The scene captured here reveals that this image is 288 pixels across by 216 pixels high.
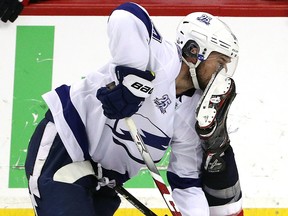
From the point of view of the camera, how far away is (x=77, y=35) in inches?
161

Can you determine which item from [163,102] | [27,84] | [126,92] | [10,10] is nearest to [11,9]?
[10,10]

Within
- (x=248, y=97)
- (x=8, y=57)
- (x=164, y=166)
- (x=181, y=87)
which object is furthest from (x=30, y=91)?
(x=181, y=87)

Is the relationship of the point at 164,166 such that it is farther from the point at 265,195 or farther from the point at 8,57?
the point at 8,57

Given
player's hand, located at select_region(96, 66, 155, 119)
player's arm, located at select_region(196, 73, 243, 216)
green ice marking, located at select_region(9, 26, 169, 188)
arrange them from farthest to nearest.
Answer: green ice marking, located at select_region(9, 26, 169, 188) → player's arm, located at select_region(196, 73, 243, 216) → player's hand, located at select_region(96, 66, 155, 119)

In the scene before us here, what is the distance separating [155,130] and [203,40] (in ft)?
1.03

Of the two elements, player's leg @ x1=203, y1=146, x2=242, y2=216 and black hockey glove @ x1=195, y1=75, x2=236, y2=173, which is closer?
black hockey glove @ x1=195, y1=75, x2=236, y2=173

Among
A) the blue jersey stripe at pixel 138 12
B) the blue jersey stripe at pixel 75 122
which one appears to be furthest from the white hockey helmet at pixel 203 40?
the blue jersey stripe at pixel 75 122

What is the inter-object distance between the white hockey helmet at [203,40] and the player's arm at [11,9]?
1.23 metres

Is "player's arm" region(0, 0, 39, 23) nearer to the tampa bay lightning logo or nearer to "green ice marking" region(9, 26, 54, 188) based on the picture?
"green ice marking" region(9, 26, 54, 188)

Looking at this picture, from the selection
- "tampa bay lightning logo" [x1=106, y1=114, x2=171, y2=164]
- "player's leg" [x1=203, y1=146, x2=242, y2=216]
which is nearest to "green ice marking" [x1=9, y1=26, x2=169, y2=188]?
"player's leg" [x1=203, y1=146, x2=242, y2=216]

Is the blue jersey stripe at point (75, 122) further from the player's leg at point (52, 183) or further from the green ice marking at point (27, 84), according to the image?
the green ice marking at point (27, 84)

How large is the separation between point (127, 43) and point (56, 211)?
1.85 ft

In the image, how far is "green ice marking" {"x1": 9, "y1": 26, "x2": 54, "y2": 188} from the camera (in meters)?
3.99

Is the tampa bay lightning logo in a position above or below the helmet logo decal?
below
